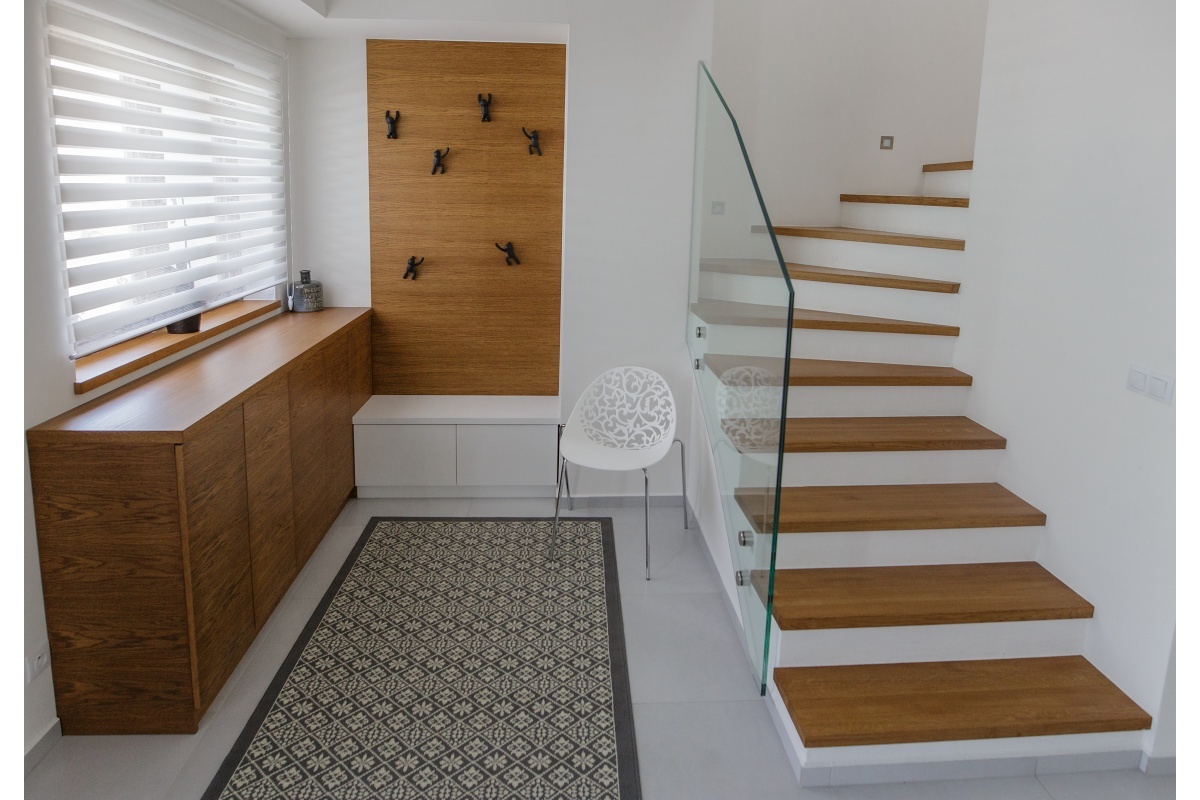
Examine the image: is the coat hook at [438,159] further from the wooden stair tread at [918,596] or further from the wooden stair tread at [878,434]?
the wooden stair tread at [918,596]

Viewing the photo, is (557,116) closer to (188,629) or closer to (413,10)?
(413,10)

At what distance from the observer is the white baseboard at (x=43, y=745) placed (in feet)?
7.66

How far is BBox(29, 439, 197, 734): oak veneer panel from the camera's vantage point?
235 centimetres

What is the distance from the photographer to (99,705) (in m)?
2.49

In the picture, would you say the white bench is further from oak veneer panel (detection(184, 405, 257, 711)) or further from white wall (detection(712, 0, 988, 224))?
white wall (detection(712, 0, 988, 224))

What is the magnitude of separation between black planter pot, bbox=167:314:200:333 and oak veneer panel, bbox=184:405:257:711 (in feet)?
2.72

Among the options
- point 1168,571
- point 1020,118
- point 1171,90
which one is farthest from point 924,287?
point 1168,571

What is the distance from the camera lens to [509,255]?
183 inches

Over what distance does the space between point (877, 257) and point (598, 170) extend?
1481 mm

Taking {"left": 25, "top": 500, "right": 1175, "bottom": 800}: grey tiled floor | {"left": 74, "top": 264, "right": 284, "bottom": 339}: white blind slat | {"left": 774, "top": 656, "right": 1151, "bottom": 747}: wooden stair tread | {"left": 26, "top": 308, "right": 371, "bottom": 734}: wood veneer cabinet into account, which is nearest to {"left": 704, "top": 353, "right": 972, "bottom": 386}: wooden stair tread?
{"left": 25, "top": 500, "right": 1175, "bottom": 800}: grey tiled floor

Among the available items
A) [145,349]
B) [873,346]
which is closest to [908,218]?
[873,346]

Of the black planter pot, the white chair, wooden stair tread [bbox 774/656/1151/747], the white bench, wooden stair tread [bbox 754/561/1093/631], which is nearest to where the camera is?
wooden stair tread [bbox 774/656/1151/747]

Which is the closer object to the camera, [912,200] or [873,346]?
[873,346]

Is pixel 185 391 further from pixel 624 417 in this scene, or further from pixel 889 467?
pixel 889 467
